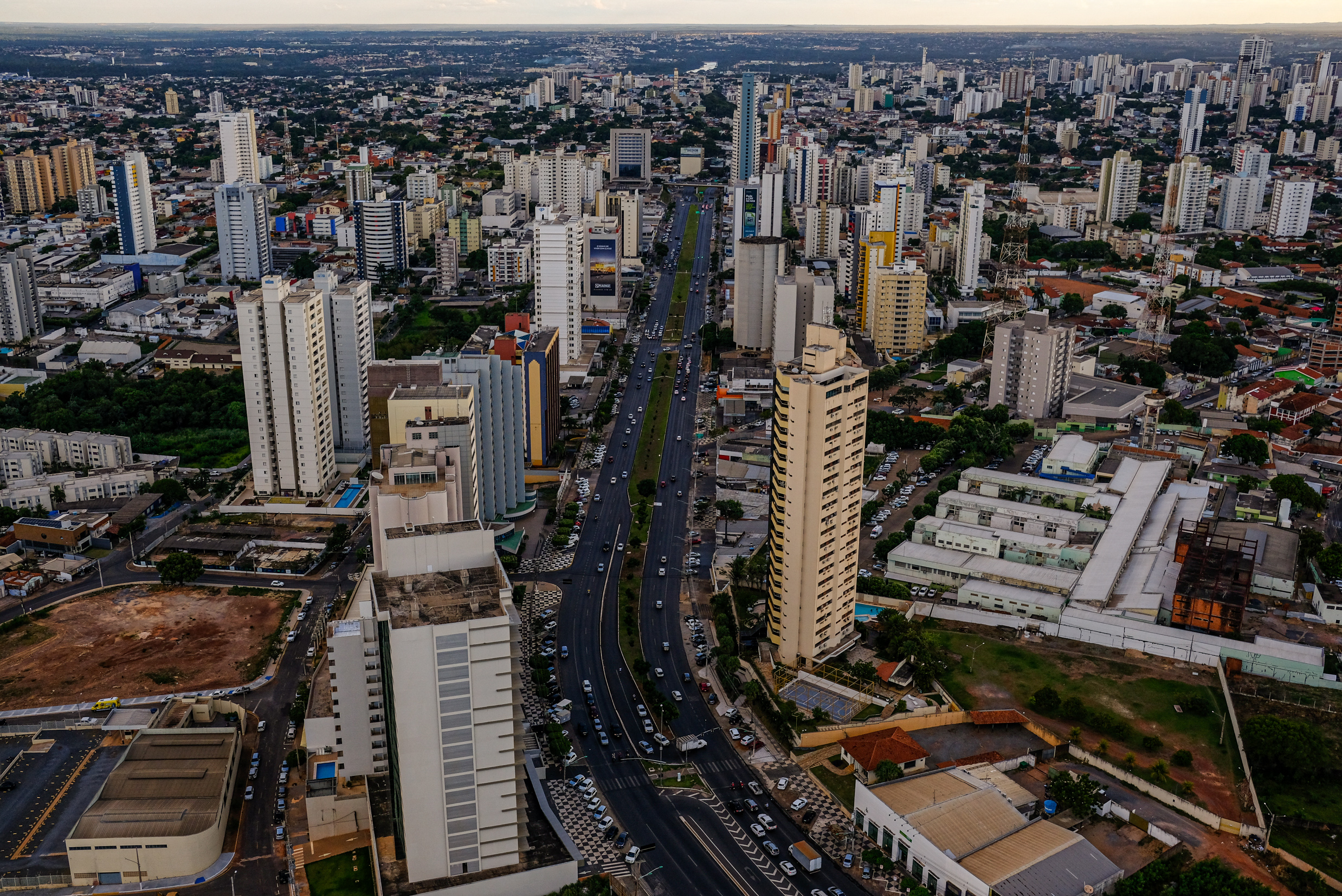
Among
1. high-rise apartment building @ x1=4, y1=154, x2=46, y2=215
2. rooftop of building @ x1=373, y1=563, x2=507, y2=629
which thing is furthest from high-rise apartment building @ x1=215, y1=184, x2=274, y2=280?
rooftop of building @ x1=373, y1=563, x2=507, y2=629

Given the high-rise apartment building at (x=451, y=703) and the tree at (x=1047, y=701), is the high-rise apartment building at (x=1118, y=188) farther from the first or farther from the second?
the high-rise apartment building at (x=451, y=703)

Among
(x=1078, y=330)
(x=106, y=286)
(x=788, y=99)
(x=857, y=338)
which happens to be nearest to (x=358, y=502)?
(x=857, y=338)

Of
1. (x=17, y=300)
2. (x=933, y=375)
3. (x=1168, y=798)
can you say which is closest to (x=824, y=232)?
(x=933, y=375)

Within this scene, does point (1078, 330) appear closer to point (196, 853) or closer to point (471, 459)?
point (471, 459)

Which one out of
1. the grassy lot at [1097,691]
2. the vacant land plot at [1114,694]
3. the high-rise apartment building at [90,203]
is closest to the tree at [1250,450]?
the vacant land plot at [1114,694]

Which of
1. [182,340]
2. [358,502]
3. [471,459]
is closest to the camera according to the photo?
[471,459]

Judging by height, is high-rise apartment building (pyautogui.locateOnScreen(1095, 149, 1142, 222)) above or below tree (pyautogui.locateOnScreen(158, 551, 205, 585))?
above

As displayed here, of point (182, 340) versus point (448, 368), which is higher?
point (448, 368)

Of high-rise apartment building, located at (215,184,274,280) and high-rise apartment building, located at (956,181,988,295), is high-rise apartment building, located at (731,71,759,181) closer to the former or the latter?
high-rise apartment building, located at (956,181,988,295)
